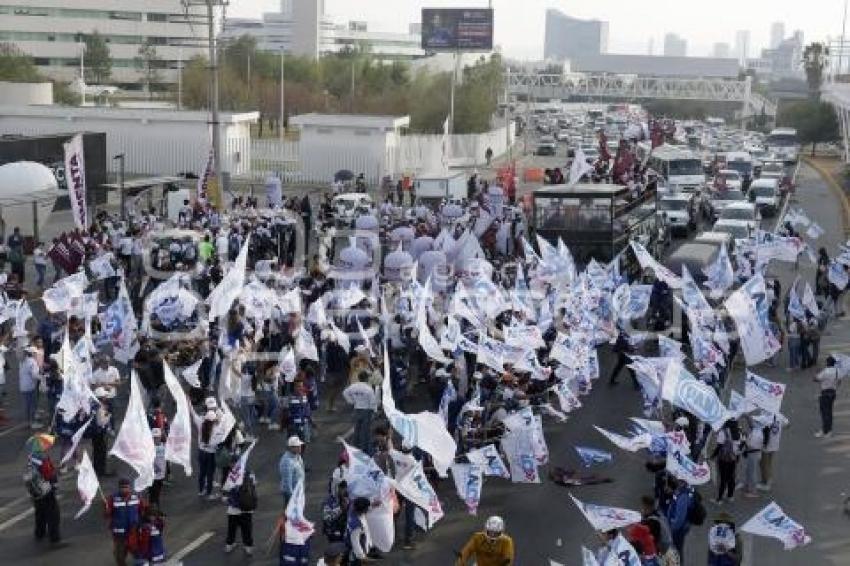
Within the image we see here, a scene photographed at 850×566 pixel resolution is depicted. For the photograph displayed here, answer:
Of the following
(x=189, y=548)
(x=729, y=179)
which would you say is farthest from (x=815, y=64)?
(x=189, y=548)

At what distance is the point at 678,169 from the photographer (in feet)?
155

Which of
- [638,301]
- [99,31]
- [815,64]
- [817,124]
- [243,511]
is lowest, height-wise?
[243,511]

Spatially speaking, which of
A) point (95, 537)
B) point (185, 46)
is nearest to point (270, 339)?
point (95, 537)

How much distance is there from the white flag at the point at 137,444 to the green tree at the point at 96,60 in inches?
3759

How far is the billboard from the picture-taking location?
74.8 metres

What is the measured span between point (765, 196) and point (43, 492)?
37.2 meters

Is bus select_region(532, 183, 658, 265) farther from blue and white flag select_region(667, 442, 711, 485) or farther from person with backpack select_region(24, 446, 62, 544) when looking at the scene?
person with backpack select_region(24, 446, 62, 544)

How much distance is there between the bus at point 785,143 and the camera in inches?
3011

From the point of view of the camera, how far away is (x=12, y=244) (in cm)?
2684

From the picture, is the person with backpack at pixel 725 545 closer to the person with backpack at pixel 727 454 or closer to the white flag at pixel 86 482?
the person with backpack at pixel 727 454

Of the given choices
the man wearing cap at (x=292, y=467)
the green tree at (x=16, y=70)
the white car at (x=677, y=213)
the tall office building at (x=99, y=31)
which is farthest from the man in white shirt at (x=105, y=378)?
the tall office building at (x=99, y=31)

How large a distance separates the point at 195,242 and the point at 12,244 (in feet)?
13.8

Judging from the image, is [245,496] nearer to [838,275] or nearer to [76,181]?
[838,275]

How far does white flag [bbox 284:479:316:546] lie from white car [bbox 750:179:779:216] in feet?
119
